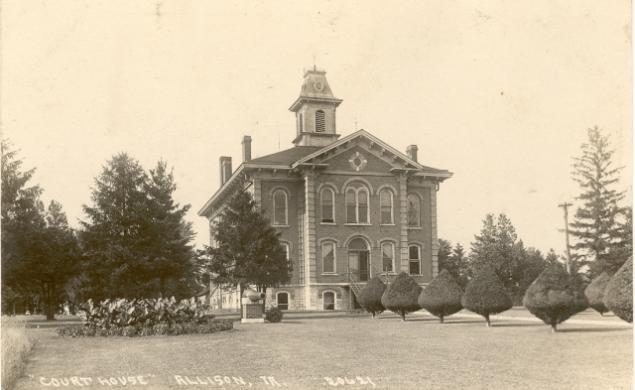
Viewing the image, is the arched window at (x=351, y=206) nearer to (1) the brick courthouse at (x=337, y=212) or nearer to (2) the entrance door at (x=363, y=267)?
(1) the brick courthouse at (x=337, y=212)

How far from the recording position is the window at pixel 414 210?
41219 mm

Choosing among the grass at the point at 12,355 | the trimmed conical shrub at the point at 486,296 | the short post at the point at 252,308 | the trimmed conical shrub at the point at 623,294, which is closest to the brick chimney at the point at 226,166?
the short post at the point at 252,308

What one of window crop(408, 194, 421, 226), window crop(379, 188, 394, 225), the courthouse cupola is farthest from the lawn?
the courthouse cupola

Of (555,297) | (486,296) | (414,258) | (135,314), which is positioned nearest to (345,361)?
(555,297)

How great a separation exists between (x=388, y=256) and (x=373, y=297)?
9.73 m

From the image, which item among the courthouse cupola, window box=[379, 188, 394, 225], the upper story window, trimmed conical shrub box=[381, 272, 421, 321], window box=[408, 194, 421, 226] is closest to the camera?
trimmed conical shrub box=[381, 272, 421, 321]

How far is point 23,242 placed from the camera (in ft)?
77.3

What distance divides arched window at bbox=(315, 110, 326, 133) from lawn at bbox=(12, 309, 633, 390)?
26.3 meters

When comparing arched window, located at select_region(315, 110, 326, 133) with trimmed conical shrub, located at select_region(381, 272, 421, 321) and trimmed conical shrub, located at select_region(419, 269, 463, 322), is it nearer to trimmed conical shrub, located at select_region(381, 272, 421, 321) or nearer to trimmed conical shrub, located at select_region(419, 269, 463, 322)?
trimmed conical shrub, located at select_region(381, 272, 421, 321)

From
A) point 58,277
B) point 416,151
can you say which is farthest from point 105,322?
point 416,151

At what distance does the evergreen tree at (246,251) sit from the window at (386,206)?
984cm

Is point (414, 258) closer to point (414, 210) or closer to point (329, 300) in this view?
point (414, 210)

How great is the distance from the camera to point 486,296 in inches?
829

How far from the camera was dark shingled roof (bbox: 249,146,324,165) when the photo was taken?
125ft
